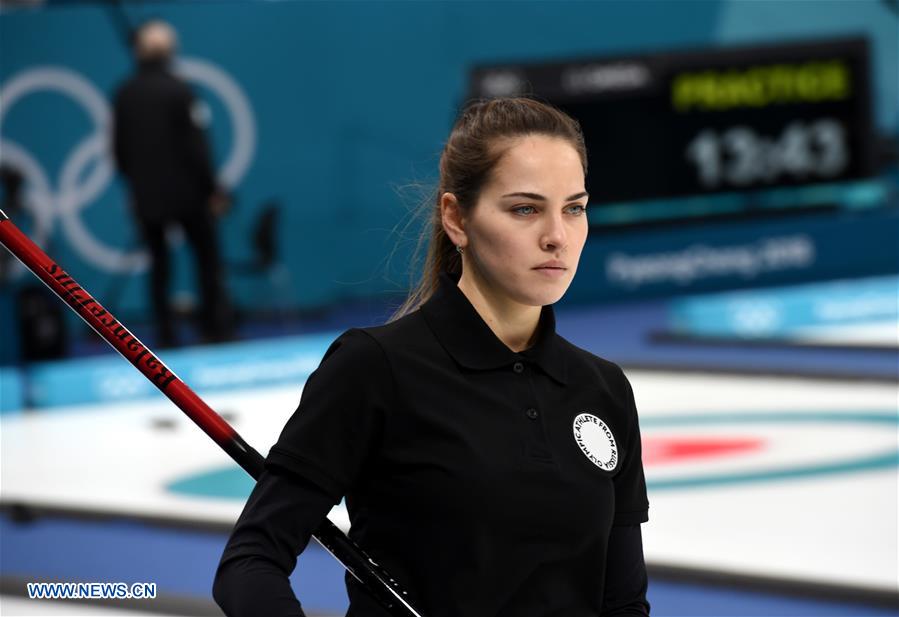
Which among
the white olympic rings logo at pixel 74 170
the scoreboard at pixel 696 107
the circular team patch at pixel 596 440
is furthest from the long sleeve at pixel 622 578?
the white olympic rings logo at pixel 74 170

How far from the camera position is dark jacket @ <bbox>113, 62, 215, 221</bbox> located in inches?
340

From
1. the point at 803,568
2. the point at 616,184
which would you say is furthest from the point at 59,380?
the point at 803,568

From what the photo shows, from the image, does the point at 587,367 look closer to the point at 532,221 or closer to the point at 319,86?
the point at 532,221

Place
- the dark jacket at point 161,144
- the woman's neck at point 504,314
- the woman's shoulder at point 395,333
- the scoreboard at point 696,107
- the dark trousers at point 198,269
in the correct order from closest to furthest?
the woman's shoulder at point 395,333 < the woman's neck at point 504,314 < the dark jacket at point 161,144 < the dark trousers at point 198,269 < the scoreboard at point 696,107

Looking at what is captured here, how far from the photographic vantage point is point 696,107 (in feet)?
30.1

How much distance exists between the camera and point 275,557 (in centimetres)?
173

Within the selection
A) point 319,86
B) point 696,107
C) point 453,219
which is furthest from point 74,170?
point 453,219

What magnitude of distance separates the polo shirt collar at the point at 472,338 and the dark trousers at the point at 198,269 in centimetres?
704

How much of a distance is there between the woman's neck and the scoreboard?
7.21 metres

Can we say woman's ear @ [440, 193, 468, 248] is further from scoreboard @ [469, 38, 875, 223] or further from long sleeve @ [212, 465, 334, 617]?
scoreboard @ [469, 38, 875, 223]

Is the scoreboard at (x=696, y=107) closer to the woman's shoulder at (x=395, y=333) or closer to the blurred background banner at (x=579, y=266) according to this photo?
the blurred background banner at (x=579, y=266)

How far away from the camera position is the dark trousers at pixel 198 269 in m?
8.80

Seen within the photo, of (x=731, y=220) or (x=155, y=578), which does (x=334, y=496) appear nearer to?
(x=155, y=578)

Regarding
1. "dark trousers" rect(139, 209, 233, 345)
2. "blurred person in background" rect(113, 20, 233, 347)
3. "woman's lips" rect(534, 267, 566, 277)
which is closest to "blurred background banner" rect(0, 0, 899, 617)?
"dark trousers" rect(139, 209, 233, 345)
